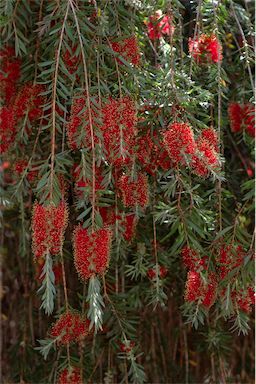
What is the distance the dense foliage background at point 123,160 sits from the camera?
1.12 m

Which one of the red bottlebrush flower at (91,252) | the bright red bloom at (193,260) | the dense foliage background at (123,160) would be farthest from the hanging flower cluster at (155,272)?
the red bottlebrush flower at (91,252)

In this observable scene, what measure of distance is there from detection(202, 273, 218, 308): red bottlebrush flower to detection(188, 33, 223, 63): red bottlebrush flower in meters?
0.46

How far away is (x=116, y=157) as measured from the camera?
110cm

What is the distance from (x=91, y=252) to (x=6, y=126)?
0.40 m

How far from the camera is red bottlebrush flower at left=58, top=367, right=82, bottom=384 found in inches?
53.4

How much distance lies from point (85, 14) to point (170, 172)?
0.38 metres

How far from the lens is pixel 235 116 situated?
4.74ft

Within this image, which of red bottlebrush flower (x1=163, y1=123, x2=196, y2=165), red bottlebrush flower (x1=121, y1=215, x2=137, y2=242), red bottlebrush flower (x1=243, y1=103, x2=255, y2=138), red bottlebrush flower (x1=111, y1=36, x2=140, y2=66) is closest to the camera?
red bottlebrush flower (x1=163, y1=123, x2=196, y2=165)

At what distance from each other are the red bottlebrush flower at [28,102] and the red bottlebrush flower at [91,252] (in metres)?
0.36

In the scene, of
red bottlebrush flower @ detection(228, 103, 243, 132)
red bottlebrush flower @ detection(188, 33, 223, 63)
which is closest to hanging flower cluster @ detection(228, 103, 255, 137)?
red bottlebrush flower @ detection(228, 103, 243, 132)

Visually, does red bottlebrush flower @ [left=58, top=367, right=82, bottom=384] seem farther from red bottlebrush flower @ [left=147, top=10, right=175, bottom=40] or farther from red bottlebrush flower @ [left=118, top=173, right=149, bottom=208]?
red bottlebrush flower @ [left=147, top=10, right=175, bottom=40]

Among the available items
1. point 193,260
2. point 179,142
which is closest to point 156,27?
point 179,142

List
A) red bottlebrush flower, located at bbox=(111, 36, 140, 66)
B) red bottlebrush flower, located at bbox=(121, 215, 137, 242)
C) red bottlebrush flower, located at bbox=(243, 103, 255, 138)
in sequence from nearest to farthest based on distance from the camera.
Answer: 1. red bottlebrush flower, located at bbox=(111, 36, 140, 66)
2. red bottlebrush flower, located at bbox=(121, 215, 137, 242)
3. red bottlebrush flower, located at bbox=(243, 103, 255, 138)

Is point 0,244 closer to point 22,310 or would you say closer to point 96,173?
point 22,310
